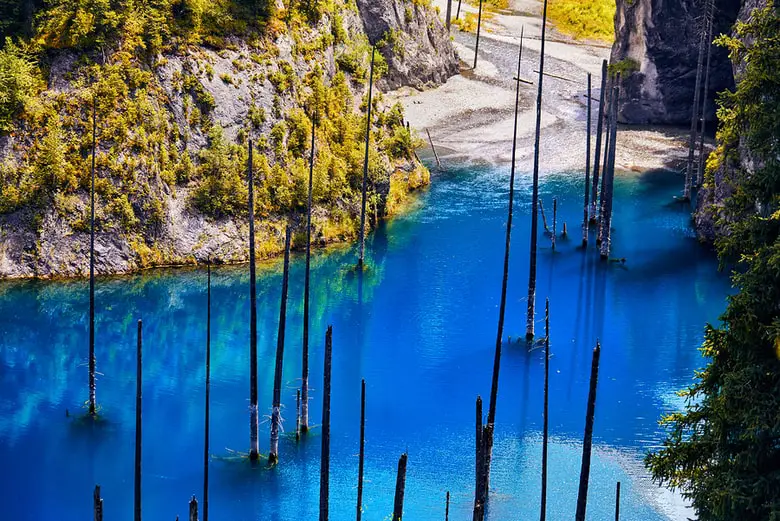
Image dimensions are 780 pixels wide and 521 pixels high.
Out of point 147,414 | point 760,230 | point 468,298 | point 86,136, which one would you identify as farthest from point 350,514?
point 86,136

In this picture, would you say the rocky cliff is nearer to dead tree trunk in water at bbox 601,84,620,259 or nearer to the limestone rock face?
dead tree trunk in water at bbox 601,84,620,259

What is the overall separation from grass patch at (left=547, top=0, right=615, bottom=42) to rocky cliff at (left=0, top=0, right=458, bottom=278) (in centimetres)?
5628

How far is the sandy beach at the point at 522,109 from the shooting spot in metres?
101

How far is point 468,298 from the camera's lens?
72.6 m

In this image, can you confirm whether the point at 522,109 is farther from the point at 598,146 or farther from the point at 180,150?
the point at 180,150

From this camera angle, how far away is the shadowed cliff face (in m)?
100

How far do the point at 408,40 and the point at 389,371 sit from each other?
58570 millimetres

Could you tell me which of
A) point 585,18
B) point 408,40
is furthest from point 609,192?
point 585,18

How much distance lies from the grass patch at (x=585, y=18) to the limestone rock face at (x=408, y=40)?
81.9 feet

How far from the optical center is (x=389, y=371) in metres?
62.6

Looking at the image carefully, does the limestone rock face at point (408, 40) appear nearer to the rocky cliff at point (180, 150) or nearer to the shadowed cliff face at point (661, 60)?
the shadowed cliff face at point (661, 60)

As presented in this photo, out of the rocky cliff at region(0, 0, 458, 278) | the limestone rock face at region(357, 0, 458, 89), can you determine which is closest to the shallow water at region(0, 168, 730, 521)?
the rocky cliff at region(0, 0, 458, 278)

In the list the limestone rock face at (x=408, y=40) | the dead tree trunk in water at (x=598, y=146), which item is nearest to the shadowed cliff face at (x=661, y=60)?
the limestone rock face at (x=408, y=40)

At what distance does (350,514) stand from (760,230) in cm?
2207
